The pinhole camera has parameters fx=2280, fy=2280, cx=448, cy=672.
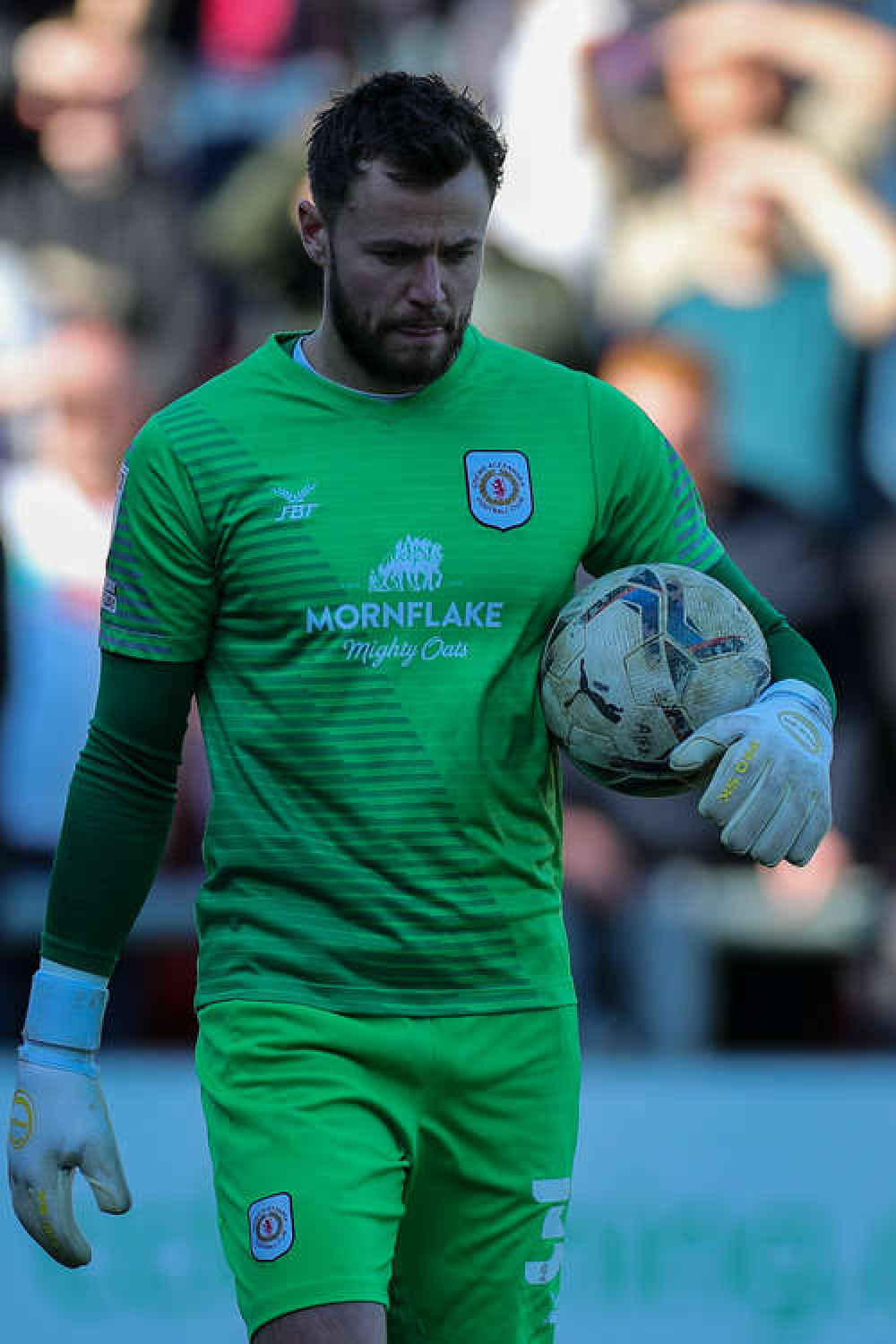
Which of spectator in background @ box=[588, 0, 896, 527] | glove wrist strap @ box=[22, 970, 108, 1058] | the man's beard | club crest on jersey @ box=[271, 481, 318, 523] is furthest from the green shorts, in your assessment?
spectator in background @ box=[588, 0, 896, 527]

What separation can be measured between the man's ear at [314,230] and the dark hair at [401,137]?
1.2 inches

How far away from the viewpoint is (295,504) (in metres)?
3.12

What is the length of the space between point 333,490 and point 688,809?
3449mm

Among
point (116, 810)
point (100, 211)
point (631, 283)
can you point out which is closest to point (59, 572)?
point (100, 211)

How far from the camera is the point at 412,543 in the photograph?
3.12m

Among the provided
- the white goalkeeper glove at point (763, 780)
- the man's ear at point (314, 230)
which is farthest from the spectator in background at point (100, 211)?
the white goalkeeper glove at point (763, 780)

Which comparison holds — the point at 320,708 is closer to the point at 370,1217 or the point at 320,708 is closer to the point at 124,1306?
the point at 370,1217

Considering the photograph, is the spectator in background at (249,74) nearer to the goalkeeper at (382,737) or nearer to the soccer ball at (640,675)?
the goalkeeper at (382,737)

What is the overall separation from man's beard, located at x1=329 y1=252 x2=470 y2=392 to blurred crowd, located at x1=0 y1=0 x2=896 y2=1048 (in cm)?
331

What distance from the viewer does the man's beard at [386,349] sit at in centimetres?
311

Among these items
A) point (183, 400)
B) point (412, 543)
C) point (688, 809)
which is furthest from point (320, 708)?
point (688, 809)

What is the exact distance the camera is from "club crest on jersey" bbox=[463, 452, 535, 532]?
3.16m

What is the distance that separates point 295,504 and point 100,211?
3641 mm

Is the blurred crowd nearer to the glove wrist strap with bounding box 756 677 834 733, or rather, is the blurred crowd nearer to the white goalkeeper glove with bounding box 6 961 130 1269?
the white goalkeeper glove with bounding box 6 961 130 1269
